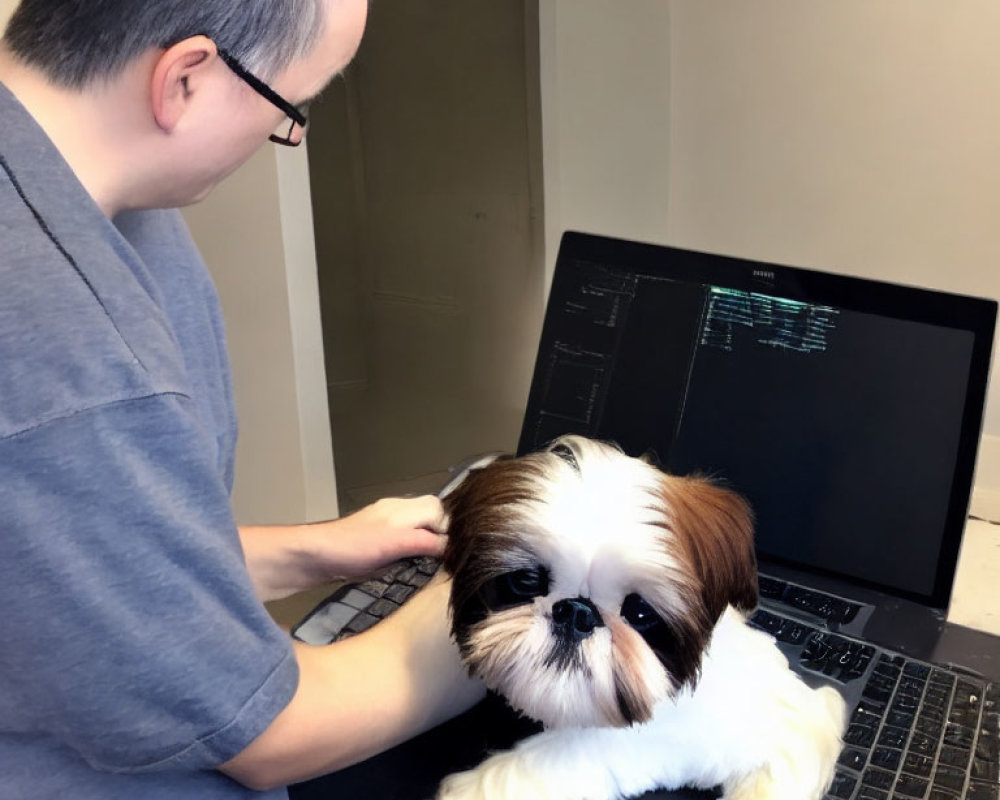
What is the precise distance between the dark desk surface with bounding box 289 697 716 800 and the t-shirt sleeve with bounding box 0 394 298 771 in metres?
0.21

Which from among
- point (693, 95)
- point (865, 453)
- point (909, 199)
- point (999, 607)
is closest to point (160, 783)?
point (865, 453)

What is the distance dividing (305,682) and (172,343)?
0.24m

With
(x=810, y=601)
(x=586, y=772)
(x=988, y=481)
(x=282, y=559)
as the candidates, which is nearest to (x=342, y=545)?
(x=282, y=559)

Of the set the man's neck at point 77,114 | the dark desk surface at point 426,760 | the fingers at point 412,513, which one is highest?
the man's neck at point 77,114

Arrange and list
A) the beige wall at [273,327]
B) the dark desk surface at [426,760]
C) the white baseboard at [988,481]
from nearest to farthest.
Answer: the dark desk surface at [426,760] → the white baseboard at [988,481] → the beige wall at [273,327]

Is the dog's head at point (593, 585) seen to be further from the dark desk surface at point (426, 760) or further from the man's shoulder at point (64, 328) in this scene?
the man's shoulder at point (64, 328)

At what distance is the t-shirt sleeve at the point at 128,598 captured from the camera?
1.68 ft

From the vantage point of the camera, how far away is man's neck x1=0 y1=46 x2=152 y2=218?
0.59 metres

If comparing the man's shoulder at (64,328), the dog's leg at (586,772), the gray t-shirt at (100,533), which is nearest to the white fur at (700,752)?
the dog's leg at (586,772)

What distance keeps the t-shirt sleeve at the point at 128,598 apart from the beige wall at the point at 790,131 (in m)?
1.13

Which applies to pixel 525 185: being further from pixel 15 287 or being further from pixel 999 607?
pixel 15 287

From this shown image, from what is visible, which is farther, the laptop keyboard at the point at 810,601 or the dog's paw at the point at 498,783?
the laptop keyboard at the point at 810,601

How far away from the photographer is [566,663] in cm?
63

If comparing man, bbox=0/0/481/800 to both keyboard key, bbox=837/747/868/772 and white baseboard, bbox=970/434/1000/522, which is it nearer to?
keyboard key, bbox=837/747/868/772
